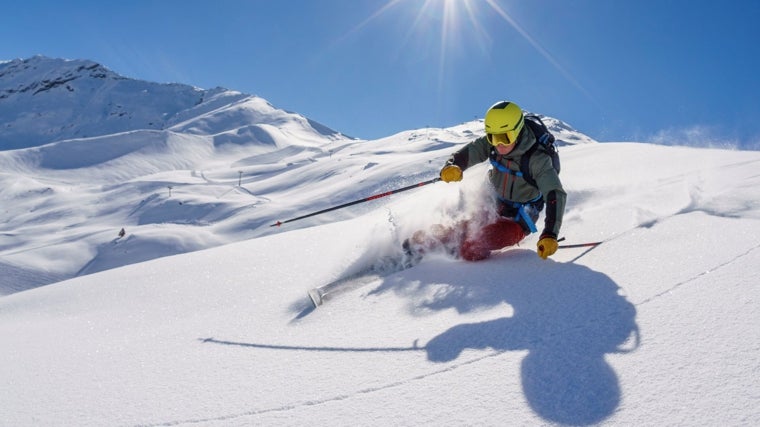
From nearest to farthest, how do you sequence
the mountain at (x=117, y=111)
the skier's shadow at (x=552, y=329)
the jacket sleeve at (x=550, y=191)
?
the skier's shadow at (x=552, y=329) → the jacket sleeve at (x=550, y=191) → the mountain at (x=117, y=111)

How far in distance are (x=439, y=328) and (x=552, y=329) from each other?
62cm

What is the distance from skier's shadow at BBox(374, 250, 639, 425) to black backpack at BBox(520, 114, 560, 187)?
43.6 inches

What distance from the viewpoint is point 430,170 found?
2970 centimetres

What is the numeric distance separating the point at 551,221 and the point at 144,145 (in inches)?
3799

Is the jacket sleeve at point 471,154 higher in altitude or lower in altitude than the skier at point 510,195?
higher

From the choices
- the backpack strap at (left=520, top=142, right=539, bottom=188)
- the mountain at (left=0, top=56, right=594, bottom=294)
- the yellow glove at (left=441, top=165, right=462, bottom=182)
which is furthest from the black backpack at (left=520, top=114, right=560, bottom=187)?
the mountain at (left=0, top=56, right=594, bottom=294)

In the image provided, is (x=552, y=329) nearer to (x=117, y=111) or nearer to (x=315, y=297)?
(x=315, y=297)

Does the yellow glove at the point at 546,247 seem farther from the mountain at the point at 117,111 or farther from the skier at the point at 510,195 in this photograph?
the mountain at the point at 117,111

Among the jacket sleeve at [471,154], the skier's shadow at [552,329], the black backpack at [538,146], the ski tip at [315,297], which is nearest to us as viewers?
the skier's shadow at [552,329]

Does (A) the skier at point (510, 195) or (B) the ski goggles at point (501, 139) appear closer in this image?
(A) the skier at point (510, 195)

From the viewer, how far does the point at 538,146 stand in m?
4.37

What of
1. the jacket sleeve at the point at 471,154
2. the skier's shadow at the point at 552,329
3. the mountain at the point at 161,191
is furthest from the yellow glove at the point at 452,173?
the mountain at the point at 161,191

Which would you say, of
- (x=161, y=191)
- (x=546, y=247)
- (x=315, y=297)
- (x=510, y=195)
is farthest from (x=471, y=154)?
(x=161, y=191)

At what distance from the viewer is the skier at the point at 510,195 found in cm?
411
